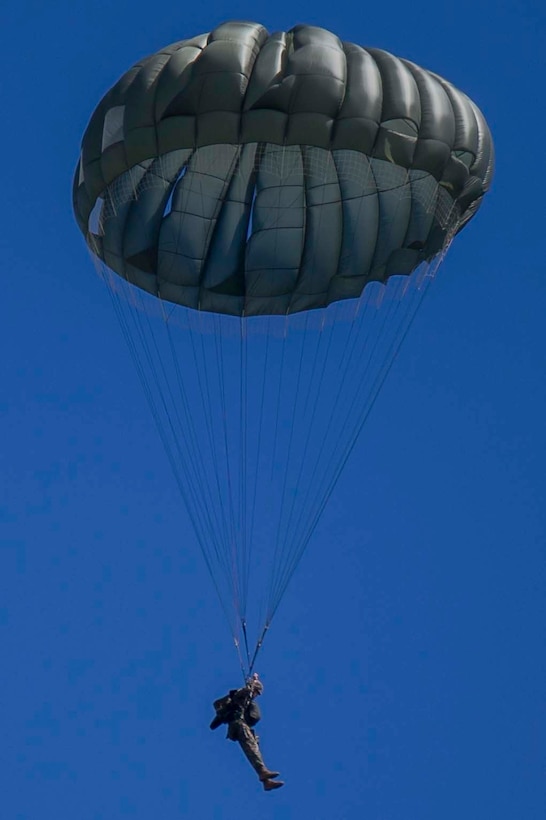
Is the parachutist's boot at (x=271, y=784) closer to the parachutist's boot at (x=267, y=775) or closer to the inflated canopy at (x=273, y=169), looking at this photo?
the parachutist's boot at (x=267, y=775)

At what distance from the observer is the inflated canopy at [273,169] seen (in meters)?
27.9

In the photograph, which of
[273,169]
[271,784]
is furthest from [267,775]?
[273,169]

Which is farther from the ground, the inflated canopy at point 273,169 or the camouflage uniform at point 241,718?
the inflated canopy at point 273,169

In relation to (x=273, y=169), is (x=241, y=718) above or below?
below

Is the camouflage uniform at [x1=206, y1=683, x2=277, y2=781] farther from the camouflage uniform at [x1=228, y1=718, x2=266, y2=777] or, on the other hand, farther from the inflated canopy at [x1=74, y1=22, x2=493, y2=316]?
the inflated canopy at [x1=74, y1=22, x2=493, y2=316]

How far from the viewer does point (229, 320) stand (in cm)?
2992

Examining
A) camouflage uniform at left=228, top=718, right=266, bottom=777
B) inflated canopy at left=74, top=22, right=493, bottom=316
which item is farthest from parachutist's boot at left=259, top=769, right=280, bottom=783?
inflated canopy at left=74, top=22, right=493, bottom=316

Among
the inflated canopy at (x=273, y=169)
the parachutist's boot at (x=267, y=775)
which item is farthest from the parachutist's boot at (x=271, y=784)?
the inflated canopy at (x=273, y=169)

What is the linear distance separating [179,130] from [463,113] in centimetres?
382

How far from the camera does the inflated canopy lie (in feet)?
91.5

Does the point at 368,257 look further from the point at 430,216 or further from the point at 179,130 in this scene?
the point at 179,130

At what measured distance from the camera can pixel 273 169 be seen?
28719 millimetres

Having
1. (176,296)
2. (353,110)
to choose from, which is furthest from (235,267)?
(353,110)

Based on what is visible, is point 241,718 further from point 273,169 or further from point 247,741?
point 273,169
